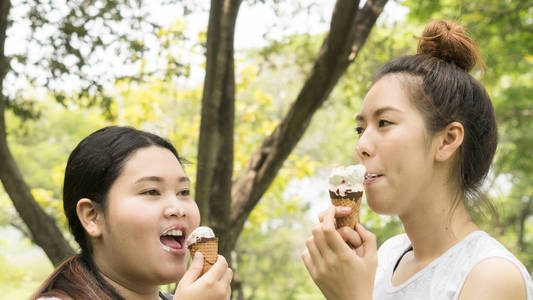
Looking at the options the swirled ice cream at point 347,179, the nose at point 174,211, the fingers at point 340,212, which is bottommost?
the nose at point 174,211

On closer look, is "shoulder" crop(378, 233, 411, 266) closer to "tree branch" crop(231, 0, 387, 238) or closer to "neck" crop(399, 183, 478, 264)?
"neck" crop(399, 183, 478, 264)

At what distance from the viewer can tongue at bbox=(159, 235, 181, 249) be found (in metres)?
2.47

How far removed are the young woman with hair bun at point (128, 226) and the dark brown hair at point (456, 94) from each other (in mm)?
1113

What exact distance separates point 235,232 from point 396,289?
11.0 feet

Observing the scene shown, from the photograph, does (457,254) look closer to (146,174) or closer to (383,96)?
(383,96)

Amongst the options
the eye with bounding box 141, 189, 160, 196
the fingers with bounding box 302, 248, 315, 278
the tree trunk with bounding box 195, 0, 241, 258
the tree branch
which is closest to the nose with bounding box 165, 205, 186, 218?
the eye with bounding box 141, 189, 160, 196

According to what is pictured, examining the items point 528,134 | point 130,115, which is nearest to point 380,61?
point 130,115

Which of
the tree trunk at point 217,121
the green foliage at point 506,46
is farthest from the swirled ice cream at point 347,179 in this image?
the green foliage at point 506,46

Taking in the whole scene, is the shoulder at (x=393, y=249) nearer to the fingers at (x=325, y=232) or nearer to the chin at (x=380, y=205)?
the chin at (x=380, y=205)

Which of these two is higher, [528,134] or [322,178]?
[528,134]

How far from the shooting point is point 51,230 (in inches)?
206

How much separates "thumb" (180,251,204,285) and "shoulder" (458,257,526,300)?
1.06m

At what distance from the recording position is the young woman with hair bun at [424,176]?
2.19m

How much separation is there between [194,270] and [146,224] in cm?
30
